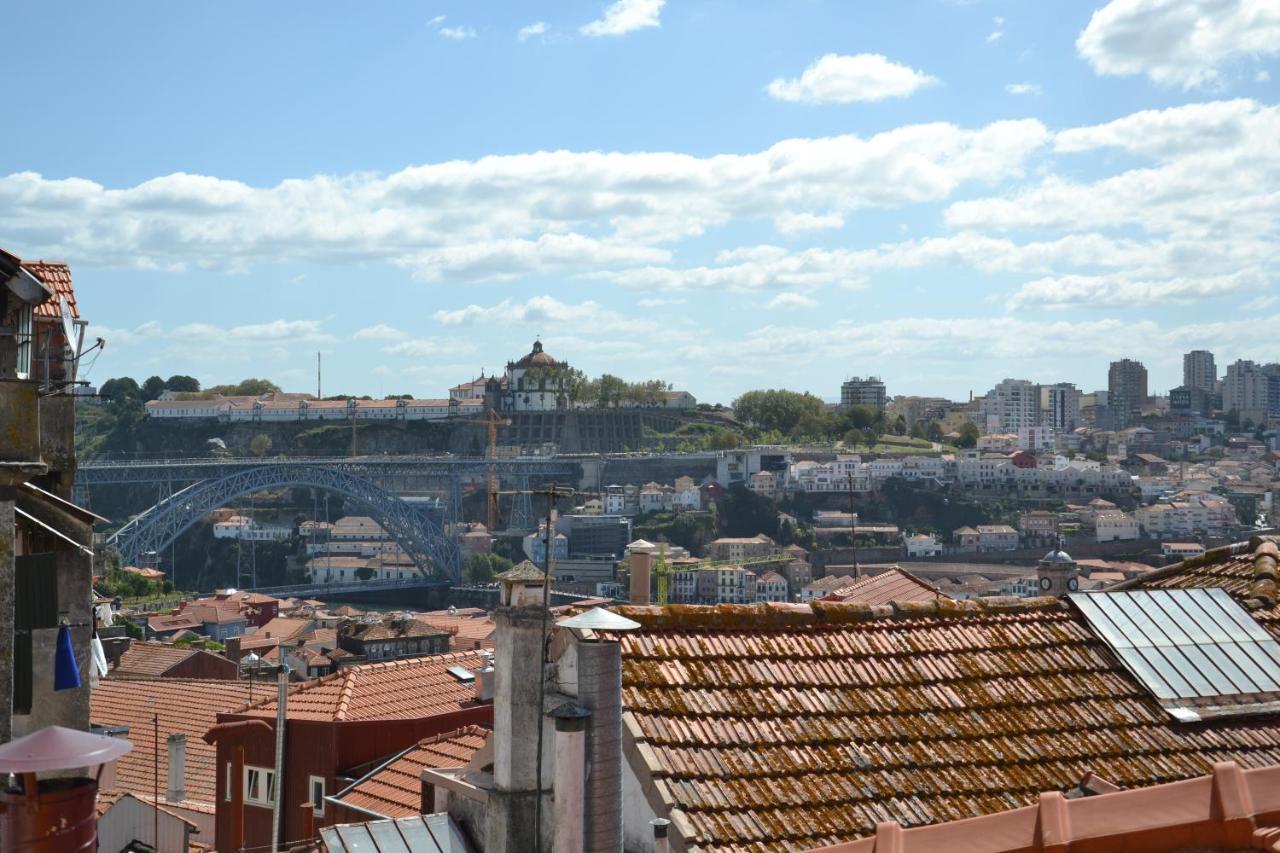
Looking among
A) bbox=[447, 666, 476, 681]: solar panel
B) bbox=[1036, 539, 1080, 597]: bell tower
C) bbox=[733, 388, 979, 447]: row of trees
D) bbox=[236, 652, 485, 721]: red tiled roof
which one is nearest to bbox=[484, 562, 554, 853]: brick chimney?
bbox=[1036, 539, 1080, 597]: bell tower

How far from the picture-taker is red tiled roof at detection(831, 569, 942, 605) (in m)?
10.8

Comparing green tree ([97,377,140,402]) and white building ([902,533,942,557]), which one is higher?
green tree ([97,377,140,402])

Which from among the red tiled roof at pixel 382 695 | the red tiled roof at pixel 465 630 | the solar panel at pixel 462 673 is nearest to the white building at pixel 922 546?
the red tiled roof at pixel 465 630

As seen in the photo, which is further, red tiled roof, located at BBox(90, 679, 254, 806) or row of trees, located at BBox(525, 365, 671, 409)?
row of trees, located at BBox(525, 365, 671, 409)

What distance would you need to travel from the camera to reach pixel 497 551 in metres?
103

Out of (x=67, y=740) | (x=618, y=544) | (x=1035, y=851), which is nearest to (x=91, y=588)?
(x=67, y=740)

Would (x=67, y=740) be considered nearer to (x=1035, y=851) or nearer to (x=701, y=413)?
(x=1035, y=851)

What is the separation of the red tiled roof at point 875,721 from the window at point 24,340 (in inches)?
122

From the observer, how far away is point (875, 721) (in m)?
5.78

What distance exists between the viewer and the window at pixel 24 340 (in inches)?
281

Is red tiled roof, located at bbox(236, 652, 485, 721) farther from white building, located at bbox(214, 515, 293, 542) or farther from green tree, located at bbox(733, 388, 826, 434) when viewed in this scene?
green tree, located at bbox(733, 388, 826, 434)

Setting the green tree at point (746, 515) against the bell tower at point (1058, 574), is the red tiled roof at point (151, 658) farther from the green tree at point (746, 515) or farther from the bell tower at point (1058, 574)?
the green tree at point (746, 515)

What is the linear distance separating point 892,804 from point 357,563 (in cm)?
9949

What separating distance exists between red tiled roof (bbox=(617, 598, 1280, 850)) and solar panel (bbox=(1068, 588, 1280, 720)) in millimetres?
80
